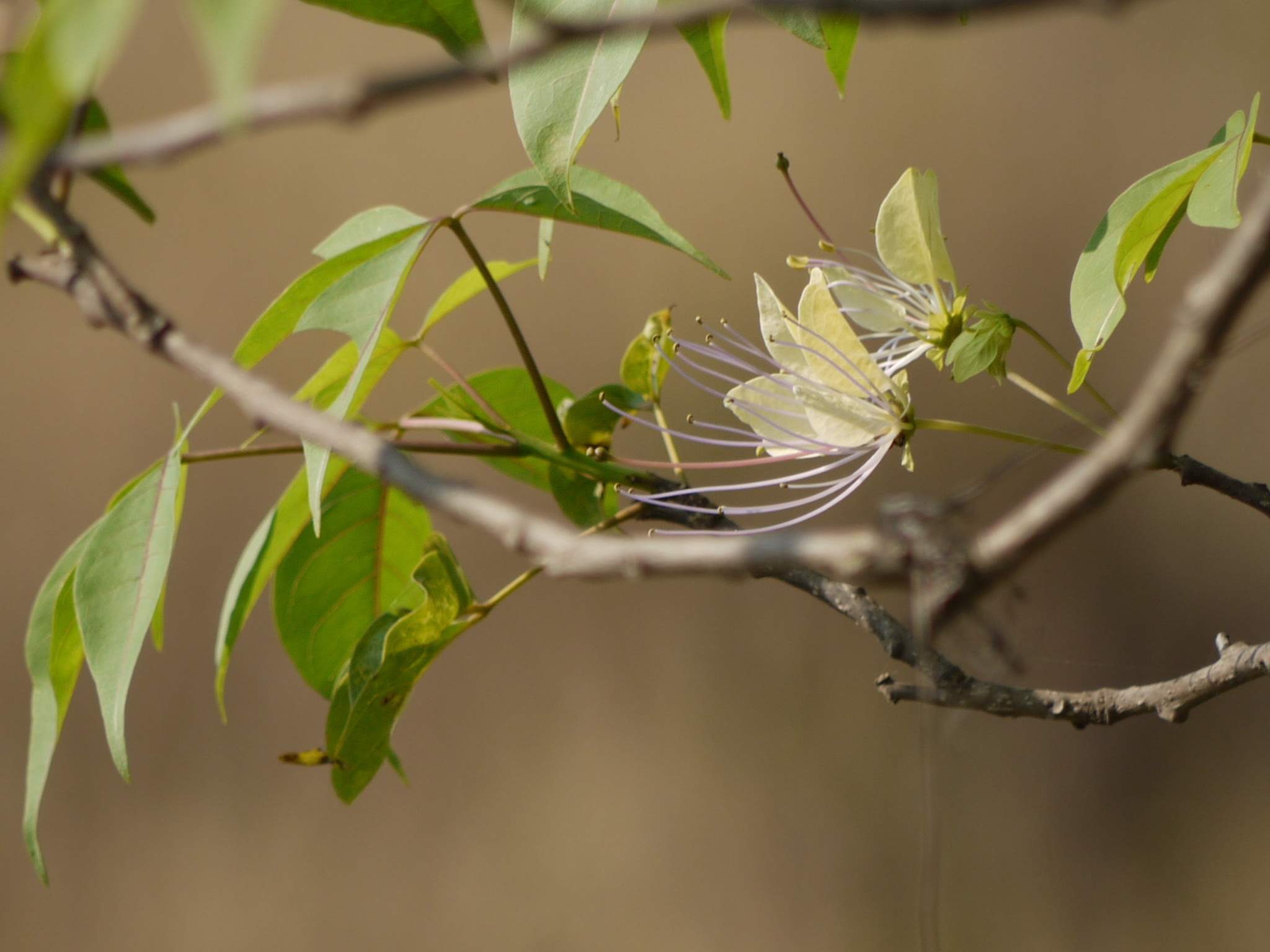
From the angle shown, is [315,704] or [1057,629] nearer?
[1057,629]

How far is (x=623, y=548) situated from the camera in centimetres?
10

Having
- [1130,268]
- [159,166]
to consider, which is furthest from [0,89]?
[1130,268]

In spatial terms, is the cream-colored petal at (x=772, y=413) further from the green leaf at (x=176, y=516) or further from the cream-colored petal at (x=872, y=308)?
the green leaf at (x=176, y=516)

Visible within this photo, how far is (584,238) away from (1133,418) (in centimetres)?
106

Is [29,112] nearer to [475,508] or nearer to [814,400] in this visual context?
[475,508]

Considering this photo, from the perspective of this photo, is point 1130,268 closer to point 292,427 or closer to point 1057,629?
point 292,427

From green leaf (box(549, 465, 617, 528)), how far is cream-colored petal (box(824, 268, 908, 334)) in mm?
90

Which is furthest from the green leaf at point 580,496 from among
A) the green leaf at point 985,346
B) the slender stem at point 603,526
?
the green leaf at point 985,346

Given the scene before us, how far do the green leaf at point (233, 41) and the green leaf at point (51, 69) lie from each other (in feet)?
0.04

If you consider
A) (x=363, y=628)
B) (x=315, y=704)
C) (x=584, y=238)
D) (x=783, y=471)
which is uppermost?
(x=584, y=238)

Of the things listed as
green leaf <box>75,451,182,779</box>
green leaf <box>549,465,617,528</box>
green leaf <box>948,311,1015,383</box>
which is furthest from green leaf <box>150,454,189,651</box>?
green leaf <box>948,311,1015,383</box>

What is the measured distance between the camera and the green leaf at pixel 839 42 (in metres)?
0.26

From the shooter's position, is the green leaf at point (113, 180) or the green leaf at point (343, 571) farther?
the green leaf at point (343, 571)

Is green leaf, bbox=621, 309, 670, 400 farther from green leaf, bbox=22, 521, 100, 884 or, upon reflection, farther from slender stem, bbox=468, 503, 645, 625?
green leaf, bbox=22, 521, 100, 884
